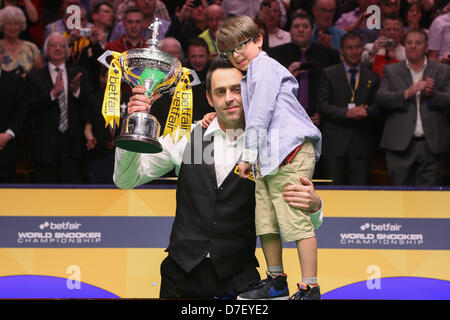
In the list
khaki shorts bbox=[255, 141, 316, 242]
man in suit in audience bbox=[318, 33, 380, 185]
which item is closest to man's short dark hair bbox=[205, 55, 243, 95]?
khaki shorts bbox=[255, 141, 316, 242]

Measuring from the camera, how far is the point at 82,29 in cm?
501

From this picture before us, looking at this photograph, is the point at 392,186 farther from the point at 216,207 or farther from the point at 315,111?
the point at 216,207

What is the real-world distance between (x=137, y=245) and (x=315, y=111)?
141 centimetres

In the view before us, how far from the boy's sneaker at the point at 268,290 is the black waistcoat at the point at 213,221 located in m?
0.24

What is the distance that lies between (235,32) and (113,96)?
58 cm

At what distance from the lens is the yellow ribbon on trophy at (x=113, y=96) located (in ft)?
9.75

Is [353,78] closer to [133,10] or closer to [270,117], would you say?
[133,10]

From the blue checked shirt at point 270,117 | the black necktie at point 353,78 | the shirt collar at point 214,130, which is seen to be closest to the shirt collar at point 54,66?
the black necktie at point 353,78

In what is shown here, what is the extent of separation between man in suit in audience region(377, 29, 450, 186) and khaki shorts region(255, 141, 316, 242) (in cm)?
211

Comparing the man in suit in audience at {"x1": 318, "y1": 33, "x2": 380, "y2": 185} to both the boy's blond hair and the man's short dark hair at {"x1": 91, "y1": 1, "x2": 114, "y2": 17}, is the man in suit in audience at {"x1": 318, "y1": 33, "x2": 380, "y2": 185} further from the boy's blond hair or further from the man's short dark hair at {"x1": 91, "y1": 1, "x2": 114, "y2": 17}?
the man's short dark hair at {"x1": 91, "y1": 1, "x2": 114, "y2": 17}

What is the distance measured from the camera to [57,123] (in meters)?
5.21

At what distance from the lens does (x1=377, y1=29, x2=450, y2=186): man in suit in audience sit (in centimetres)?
495

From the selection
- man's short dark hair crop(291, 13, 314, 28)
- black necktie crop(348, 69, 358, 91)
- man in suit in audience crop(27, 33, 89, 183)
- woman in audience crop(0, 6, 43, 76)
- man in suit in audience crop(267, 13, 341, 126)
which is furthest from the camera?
woman in audience crop(0, 6, 43, 76)

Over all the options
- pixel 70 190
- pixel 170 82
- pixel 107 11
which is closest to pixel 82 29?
pixel 107 11
